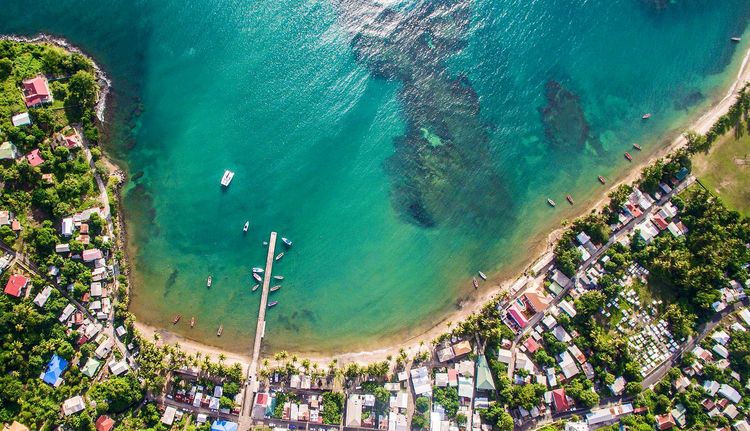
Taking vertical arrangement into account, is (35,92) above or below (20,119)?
above

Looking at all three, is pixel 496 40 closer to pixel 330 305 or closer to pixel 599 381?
pixel 330 305

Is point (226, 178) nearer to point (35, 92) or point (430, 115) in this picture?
point (35, 92)

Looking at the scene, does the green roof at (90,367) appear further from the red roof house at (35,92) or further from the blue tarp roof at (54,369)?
the red roof house at (35,92)

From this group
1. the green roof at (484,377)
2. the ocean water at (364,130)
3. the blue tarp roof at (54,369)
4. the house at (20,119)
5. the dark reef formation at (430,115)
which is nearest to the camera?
the blue tarp roof at (54,369)

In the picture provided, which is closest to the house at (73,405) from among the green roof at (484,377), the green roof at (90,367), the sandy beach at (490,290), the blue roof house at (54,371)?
the blue roof house at (54,371)

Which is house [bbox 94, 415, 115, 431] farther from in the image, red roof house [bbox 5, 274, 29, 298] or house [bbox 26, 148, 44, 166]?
house [bbox 26, 148, 44, 166]

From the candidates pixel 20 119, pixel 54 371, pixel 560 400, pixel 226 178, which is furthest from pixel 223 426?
pixel 20 119

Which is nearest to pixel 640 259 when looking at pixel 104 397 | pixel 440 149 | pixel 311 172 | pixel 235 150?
pixel 440 149
